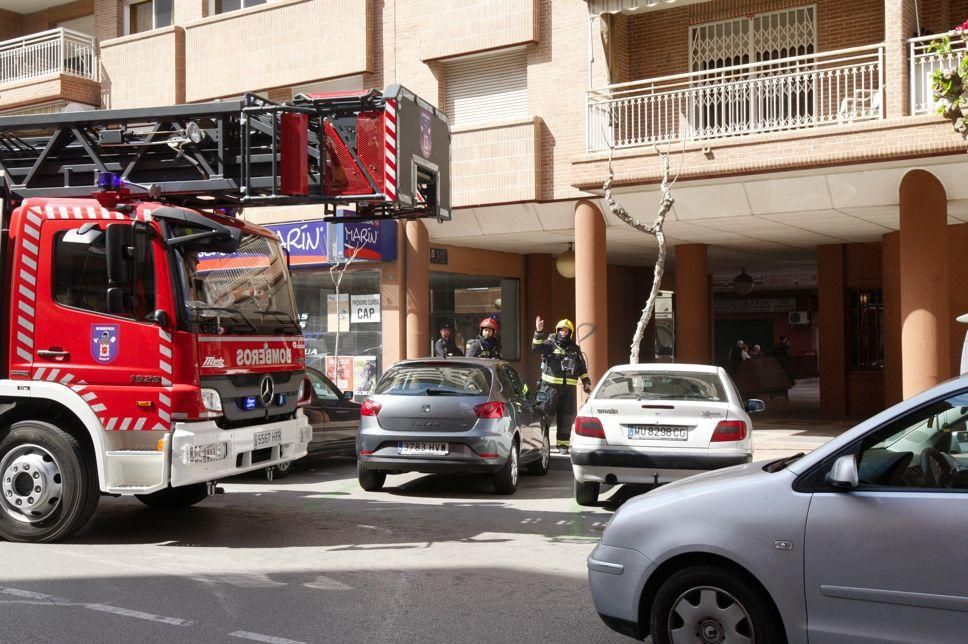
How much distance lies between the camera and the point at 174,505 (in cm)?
1016

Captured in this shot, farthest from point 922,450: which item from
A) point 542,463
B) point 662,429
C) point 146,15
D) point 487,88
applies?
point 146,15

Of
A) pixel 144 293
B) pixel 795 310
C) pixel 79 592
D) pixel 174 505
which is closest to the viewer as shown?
pixel 79 592

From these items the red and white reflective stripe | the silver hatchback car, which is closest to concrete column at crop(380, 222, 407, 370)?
the silver hatchback car

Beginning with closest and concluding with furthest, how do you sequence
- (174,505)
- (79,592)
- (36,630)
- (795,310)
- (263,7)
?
(36,630) → (79,592) → (174,505) → (263,7) → (795,310)

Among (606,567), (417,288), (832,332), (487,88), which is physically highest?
(487,88)

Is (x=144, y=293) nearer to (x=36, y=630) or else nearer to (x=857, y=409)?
(x=36, y=630)

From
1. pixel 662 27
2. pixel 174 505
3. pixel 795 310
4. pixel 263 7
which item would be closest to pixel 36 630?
pixel 174 505

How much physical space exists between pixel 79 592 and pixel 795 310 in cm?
3674

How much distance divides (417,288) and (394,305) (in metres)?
0.57

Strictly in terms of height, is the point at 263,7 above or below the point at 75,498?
above

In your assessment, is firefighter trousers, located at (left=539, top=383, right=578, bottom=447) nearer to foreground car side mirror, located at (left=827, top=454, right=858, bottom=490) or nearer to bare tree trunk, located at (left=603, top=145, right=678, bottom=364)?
bare tree trunk, located at (left=603, top=145, right=678, bottom=364)

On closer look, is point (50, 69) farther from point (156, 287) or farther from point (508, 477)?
point (156, 287)

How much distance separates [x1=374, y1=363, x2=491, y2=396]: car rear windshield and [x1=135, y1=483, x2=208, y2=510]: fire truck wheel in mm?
2200

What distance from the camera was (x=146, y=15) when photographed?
2400 cm
